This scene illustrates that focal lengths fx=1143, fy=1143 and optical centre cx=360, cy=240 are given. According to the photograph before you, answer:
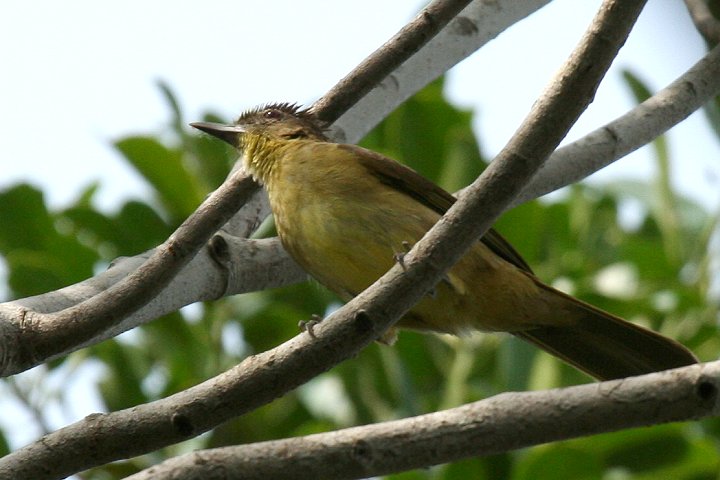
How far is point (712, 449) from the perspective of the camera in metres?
4.44

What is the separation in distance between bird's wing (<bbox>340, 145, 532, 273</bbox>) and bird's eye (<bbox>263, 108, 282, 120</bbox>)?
0.82m

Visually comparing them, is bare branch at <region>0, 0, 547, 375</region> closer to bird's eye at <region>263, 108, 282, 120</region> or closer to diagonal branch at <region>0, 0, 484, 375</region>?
diagonal branch at <region>0, 0, 484, 375</region>

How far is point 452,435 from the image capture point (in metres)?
2.51

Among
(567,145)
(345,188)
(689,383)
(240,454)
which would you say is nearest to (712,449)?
(567,145)

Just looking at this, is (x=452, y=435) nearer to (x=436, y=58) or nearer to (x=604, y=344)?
(x=604, y=344)

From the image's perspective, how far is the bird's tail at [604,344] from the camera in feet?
12.9

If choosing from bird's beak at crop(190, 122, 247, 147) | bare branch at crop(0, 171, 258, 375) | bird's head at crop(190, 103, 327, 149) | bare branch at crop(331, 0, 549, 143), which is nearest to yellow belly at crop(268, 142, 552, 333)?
bare branch at crop(331, 0, 549, 143)

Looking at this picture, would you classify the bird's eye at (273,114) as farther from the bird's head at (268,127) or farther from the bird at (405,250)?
the bird at (405,250)

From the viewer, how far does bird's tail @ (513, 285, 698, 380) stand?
3.94m

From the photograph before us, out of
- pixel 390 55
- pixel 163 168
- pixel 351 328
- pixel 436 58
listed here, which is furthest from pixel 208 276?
pixel 163 168

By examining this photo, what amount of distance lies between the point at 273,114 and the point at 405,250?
1.41 meters

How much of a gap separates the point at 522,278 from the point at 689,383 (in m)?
1.67

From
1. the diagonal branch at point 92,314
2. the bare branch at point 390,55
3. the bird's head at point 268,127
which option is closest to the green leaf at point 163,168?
the bird's head at point 268,127

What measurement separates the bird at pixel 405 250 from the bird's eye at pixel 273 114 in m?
0.60
